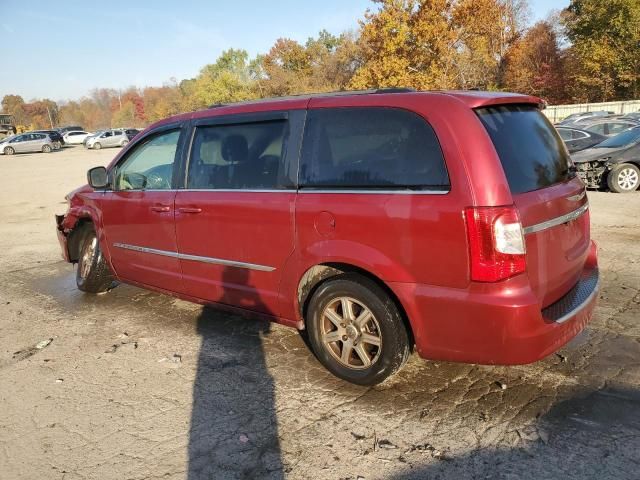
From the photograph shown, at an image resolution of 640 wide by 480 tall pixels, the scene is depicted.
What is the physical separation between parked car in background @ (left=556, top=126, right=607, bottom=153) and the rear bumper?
1051cm

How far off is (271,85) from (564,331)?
66.7m

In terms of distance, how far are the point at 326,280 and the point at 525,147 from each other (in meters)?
1.48

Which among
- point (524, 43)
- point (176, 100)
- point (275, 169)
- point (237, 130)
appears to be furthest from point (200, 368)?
point (176, 100)

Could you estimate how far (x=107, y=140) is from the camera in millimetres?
42500

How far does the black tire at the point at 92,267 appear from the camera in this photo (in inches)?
217

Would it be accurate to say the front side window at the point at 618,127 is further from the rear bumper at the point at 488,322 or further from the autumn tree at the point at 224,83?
the autumn tree at the point at 224,83

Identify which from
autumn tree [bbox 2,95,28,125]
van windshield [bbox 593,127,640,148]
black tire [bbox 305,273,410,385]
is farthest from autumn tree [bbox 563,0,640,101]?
autumn tree [bbox 2,95,28,125]

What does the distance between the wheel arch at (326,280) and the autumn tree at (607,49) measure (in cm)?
4460

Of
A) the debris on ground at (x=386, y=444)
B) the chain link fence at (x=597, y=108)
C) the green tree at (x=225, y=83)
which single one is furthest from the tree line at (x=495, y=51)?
the debris on ground at (x=386, y=444)

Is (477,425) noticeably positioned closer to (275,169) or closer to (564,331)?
(564,331)

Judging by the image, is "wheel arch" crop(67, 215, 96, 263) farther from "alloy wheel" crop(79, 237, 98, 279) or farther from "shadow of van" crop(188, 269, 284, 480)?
"shadow of van" crop(188, 269, 284, 480)

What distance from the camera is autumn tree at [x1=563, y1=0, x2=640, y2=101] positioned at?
126 ft

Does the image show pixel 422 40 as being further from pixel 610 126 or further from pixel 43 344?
pixel 43 344

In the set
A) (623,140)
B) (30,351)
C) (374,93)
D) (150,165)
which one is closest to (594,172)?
(623,140)
